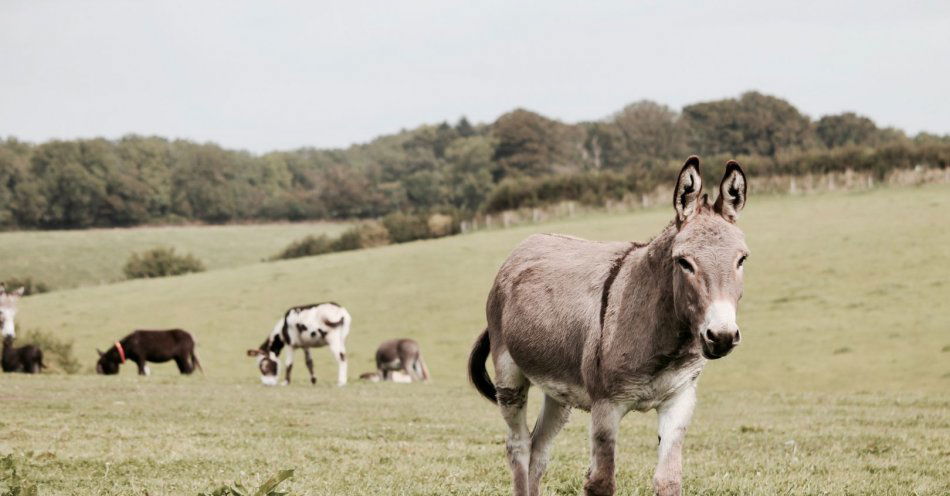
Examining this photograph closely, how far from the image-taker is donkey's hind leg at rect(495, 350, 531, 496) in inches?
323

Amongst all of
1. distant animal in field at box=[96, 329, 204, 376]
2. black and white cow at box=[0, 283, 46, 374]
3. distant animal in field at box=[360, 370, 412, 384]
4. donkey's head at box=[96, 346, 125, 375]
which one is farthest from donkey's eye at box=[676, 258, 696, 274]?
donkey's head at box=[96, 346, 125, 375]

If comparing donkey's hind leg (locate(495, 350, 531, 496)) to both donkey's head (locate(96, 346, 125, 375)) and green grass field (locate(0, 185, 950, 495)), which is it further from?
donkey's head (locate(96, 346, 125, 375))

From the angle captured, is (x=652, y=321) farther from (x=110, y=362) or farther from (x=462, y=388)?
(x=110, y=362)

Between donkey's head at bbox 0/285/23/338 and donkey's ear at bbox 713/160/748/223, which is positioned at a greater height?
donkey's ear at bbox 713/160/748/223

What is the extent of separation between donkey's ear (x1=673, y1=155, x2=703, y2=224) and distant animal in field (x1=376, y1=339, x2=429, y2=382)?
2518 cm

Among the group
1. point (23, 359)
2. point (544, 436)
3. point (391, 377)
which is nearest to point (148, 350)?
point (23, 359)

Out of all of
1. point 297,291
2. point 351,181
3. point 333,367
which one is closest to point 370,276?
point 297,291

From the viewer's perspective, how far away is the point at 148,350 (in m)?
30.6

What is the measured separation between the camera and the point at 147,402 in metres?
20.2

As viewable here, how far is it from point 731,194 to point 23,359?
29.7m

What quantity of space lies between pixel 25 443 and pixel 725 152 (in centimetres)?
9904

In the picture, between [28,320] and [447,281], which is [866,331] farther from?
[28,320]

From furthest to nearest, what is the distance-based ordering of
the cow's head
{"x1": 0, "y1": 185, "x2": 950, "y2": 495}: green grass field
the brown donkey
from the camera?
the cow's head → {"x1": 0, "y1": 185, "x2": 950, "y2": 495}: green grass field → the brown donkey

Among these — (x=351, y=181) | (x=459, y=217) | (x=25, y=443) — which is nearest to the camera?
(x=25, y=443)
